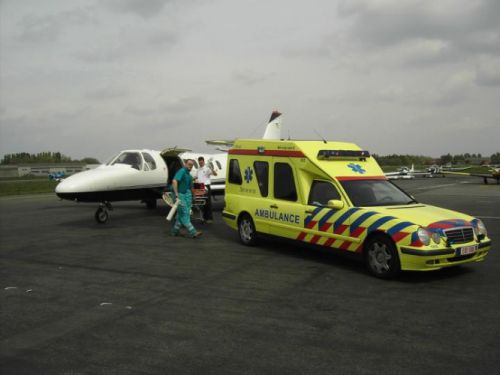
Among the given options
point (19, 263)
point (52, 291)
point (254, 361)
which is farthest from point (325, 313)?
point (19, 263)

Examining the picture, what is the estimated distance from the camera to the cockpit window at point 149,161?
16128mm

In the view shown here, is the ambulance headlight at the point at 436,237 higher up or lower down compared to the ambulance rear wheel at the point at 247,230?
higher up

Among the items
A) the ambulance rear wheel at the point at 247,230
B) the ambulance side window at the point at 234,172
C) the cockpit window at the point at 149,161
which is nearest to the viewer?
the ambulance rear wheel at the point at 247,230

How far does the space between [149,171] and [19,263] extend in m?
7.32

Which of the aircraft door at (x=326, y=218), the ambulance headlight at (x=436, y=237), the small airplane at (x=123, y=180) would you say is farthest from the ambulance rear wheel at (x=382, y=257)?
the small airplane at (x=123, y=180)

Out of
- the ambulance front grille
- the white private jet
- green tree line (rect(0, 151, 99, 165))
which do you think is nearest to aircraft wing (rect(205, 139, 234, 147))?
the white private jet

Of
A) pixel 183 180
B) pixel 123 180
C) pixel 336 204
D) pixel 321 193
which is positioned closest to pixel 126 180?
pixel 123 180

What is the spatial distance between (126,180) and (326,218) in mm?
8698

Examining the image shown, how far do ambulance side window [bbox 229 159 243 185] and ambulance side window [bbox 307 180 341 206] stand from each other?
2.45 metres

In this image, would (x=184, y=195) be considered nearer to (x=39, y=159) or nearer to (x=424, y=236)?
(x=424, y=236)

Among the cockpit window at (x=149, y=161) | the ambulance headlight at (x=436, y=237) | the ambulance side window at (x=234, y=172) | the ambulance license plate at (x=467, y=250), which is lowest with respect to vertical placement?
the ambulance license plate at (x=467, y=250)

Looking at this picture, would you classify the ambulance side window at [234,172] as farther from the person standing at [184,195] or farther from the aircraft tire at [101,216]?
the aircraft tire at [101,216]

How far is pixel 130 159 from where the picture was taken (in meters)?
15.9

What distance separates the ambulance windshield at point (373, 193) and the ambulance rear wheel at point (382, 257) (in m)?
0.85
